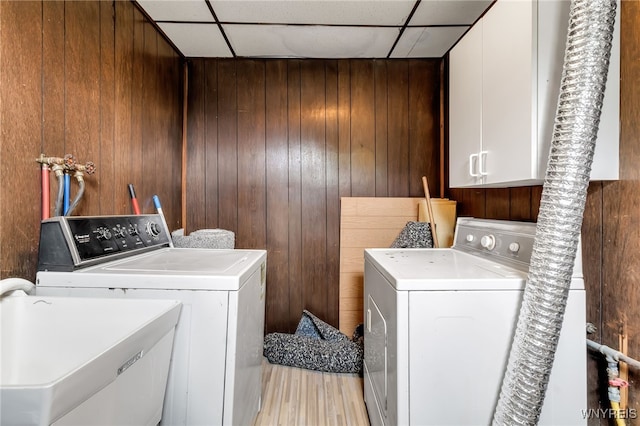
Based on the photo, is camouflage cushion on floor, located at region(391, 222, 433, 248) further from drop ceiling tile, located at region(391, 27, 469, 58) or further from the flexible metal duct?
drop ceiling tile, located at region(391, 27, 469, 58)

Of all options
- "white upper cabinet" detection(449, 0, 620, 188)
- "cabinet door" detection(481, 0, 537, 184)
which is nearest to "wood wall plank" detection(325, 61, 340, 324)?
"white upper cabinet" detection(449, 0, 620, 188)

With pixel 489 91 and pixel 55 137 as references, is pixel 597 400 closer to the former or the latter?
pixel 489 91

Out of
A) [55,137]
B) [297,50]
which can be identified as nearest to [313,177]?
[297,50]

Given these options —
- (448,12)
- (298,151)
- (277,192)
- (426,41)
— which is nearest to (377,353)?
(277,192)

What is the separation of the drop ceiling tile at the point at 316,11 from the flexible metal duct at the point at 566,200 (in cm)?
110

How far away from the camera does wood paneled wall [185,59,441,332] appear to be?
7.93ft

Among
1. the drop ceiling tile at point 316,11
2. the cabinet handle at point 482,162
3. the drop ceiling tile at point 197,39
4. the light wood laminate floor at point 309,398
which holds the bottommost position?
the light wood laminate floor at point 309,398

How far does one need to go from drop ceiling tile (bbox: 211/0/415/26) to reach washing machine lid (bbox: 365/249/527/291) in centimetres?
142

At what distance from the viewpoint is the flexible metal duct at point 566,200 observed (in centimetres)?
91

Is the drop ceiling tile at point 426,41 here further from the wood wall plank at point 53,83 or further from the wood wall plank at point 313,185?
the wood wall plank at point 53,83

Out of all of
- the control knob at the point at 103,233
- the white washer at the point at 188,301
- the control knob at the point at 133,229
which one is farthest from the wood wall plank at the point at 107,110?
the white washer at the point at 188,301

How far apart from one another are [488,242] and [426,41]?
5.05 ft

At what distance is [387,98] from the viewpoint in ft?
8.00

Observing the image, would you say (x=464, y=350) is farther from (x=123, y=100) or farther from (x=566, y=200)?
(x=123, y=100)
